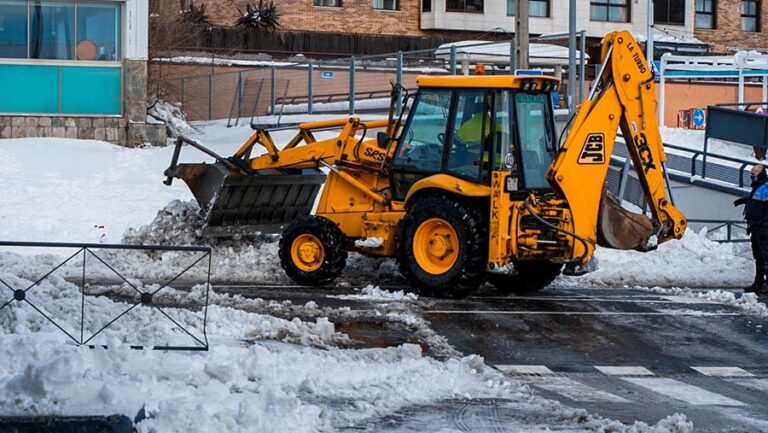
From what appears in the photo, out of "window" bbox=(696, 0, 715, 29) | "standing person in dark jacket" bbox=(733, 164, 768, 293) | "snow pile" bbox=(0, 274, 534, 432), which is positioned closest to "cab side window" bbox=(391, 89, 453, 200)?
"snow pile" bbox=(0, 274, 534, 432)

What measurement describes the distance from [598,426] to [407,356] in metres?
2.73

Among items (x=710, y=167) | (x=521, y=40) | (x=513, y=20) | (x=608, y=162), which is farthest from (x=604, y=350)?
(x=513, y=20)

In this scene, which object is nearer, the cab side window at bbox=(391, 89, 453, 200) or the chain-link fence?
the cab side window at bbox=(391, 89, 453, 200)

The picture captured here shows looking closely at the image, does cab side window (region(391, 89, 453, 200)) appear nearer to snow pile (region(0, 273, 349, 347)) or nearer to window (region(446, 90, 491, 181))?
window (region(446, 90, 491, 181))

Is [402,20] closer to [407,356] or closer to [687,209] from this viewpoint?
[687,209]

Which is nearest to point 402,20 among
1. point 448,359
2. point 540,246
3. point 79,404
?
point 540,246

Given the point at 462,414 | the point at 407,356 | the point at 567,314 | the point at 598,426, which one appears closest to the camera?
the point at 598,426

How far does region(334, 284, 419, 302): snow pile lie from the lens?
49.6 ft

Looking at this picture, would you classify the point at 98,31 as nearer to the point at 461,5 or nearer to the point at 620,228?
the point at 620,228

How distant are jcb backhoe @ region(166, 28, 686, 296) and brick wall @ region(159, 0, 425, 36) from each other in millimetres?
32363

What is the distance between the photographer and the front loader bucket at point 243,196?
1736cm

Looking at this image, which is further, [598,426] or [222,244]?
[222,244]

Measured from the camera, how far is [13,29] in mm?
28312

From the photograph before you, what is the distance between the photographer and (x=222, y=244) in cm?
1795
